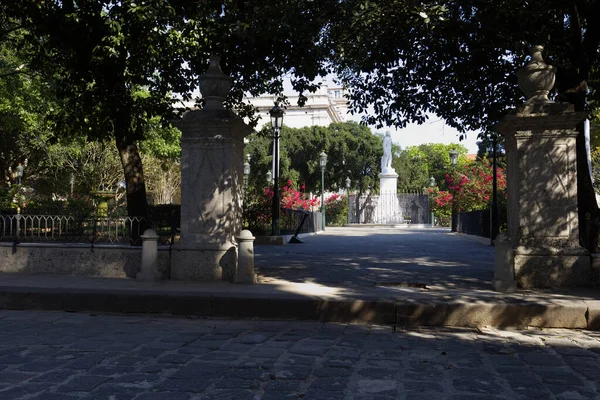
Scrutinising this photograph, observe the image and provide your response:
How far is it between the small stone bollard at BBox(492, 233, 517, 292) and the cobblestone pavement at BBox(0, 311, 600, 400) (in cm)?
143

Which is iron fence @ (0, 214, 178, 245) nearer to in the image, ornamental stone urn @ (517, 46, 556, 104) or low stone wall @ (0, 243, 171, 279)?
low stone wall @ (0, 243, 171, 279)

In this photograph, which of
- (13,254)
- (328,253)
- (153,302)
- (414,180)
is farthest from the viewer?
(414,180)

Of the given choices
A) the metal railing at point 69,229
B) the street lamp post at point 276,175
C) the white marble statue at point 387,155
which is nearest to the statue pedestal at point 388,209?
the white marble statue at point 387,155

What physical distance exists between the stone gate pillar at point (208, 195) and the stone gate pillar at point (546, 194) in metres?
4.13

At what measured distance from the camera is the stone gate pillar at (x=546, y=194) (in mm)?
7418

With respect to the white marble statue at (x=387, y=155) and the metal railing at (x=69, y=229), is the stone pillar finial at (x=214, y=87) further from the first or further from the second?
the white marble statue at (x=387, y=155)

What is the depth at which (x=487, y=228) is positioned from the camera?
18531 mm

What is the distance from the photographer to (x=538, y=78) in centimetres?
762

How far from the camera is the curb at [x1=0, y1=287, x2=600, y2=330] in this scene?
604cm

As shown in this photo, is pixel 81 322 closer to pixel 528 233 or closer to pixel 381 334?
pixel 381 334

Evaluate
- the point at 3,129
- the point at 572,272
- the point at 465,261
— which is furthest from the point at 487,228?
the point at 3,129

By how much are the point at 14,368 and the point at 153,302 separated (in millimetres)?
2675

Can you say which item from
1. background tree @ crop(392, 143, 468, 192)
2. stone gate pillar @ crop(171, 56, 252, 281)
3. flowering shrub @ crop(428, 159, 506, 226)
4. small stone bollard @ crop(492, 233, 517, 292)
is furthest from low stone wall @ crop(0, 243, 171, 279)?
background tree @ crop(392, 143, 468, 192)

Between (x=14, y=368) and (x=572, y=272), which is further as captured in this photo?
(x=572, y=272)
